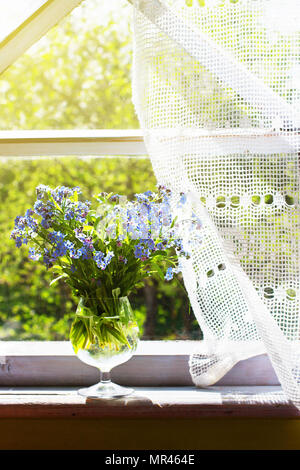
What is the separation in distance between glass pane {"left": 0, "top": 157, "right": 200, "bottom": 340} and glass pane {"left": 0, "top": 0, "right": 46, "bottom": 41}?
34 cm

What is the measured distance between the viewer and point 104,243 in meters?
1.25

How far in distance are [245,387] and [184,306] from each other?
Result: 0.26 meters

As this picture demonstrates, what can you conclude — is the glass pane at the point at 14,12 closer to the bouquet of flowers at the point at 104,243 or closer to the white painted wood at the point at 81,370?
the bouquet of flowers at the point at 104,243

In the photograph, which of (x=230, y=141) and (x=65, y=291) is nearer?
(x=230, y=141)

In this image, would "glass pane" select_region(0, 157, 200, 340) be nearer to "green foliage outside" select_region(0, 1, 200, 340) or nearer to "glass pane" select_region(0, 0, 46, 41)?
Result: "green foliage outside" select_region(0, 1, 200, 340)

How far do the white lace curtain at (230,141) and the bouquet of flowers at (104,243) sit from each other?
0.24 ft

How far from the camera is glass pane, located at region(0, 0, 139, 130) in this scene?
4.88 ft

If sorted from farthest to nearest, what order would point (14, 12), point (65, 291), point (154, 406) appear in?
point (65, 291)
point (14, 12)
point (154, 406)

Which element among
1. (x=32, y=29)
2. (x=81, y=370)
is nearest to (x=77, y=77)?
(x=32, y=29)

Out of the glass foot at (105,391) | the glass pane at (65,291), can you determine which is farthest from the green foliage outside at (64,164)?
the glass foot at (105,391)

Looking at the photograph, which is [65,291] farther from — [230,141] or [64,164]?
[230,141]

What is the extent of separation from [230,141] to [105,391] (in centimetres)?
64

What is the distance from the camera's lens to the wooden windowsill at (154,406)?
47.9 inches

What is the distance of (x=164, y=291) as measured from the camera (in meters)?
1.48
